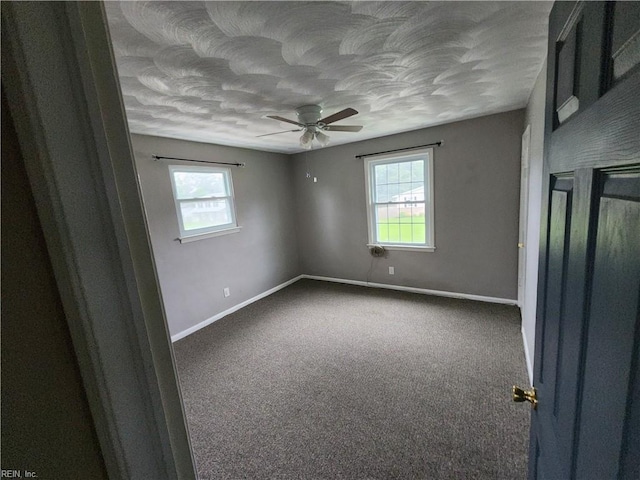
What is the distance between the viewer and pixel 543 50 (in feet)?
5.45

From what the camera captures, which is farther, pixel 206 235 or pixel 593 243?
pixel 206 235

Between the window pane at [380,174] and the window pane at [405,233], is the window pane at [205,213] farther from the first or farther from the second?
the window pane at [405,233]

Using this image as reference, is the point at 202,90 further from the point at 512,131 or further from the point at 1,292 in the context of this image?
the point at 512,131

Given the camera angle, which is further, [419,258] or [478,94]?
[419,258]

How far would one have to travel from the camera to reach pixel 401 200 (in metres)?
3.98

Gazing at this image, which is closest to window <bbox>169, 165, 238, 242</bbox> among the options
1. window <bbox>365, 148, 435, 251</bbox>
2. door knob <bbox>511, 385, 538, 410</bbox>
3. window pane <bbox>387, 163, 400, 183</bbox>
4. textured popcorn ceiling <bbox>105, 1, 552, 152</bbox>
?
textured popcorn ceiling <bbox>105, 1, 552, 152</bbox>

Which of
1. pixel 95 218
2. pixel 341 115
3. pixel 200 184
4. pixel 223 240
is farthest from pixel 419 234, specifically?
pixel 95 218

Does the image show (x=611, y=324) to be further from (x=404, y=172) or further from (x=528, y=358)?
(x=404, y=172)

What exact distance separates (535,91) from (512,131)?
94cm

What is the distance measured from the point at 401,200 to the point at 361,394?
2.74 m

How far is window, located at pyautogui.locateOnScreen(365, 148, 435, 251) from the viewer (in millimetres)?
3742

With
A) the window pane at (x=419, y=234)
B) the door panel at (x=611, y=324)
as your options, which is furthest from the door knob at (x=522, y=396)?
the window pane at (x=419, y=234)

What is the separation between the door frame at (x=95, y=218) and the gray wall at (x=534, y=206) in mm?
2350

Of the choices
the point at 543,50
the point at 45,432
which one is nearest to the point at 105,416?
the point at 45,432
